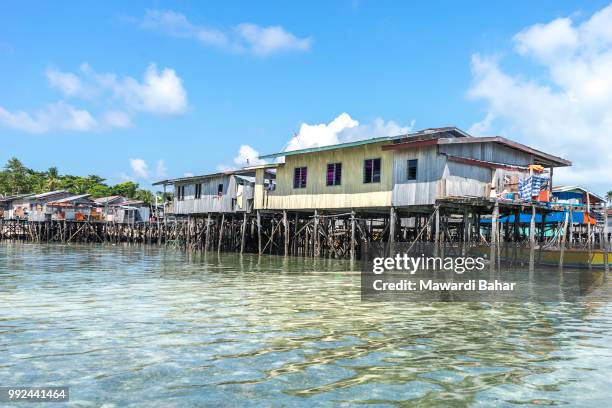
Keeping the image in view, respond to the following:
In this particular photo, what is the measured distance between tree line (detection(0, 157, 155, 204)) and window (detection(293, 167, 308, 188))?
173 feet

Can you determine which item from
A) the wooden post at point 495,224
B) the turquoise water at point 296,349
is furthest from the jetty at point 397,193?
the turquoise water at point 296,349

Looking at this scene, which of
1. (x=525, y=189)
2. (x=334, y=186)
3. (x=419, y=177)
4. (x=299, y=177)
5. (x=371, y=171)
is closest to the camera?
(x=525, y=189)

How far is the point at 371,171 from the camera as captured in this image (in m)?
26.1

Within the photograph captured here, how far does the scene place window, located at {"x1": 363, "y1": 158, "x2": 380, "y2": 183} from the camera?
25.8m

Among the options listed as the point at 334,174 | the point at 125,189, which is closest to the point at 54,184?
the point at 125,189

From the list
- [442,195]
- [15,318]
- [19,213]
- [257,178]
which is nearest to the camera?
[15,318]

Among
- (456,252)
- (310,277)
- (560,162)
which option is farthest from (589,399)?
(560,162)

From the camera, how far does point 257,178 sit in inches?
1312

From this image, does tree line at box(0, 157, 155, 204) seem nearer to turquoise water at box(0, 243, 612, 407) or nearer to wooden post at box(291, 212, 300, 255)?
wooden post at box(291, 212, 300, 255)

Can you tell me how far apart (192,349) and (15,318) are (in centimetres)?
421

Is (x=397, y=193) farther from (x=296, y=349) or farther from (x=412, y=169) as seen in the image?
(x=296, y=349)

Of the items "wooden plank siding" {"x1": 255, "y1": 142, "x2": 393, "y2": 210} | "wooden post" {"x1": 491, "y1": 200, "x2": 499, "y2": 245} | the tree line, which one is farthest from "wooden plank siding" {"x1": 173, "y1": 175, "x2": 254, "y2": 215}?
the tree line

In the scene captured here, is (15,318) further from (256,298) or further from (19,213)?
(19,213)

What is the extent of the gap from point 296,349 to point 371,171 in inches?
725
